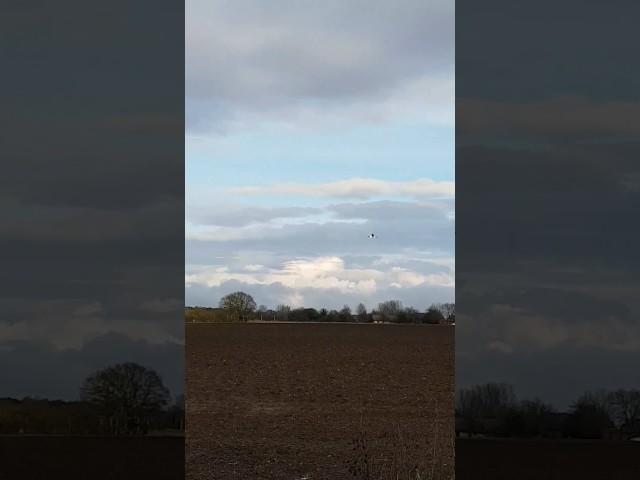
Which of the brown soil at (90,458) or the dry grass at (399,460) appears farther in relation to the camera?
the dry grass at (399,460)

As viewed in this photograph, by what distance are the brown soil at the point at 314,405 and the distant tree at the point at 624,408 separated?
1836 mm

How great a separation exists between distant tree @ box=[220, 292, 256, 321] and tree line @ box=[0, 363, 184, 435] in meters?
29.2

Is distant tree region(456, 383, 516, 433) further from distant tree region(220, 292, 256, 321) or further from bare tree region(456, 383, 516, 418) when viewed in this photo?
distant tree region(220, 292, 256, 321)

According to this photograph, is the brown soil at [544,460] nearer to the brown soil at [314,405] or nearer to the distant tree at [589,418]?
the distant tree at [589,418]

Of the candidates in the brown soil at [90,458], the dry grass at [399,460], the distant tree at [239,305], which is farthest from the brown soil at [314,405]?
the distant tree at [239,305]

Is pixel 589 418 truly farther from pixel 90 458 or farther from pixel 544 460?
pixel 90 458

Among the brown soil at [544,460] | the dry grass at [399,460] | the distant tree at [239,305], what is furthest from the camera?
the distant tree at [239,305]

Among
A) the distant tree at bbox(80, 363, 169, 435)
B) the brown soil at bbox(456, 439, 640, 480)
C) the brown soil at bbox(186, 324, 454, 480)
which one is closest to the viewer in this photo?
the brown soil at bbox(456, 439, 640, 480)

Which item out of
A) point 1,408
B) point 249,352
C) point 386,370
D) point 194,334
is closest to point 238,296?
point 194,334

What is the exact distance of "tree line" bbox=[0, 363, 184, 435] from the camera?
16.5ft

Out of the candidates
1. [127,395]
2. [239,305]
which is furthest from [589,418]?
[239,305]

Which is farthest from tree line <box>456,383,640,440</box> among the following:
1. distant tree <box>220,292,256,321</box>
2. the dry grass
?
distant tree <box>220,292,256,321</box>

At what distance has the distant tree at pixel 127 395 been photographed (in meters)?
5.01

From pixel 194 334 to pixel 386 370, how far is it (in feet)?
33.9
